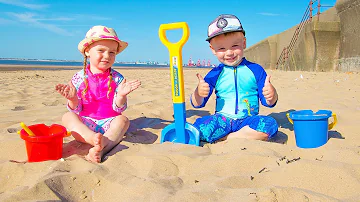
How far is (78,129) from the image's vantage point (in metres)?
2.16

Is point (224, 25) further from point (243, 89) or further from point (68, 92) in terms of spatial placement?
point (68, 92)

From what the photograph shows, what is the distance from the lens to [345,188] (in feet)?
4.37

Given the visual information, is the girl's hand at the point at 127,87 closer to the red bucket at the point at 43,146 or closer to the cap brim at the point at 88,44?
the cap brim at the point at 88,44

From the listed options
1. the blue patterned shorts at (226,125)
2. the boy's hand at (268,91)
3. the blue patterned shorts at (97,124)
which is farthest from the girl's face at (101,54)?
the boy's hand at (268,91)

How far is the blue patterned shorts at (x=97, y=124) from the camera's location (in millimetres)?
2391

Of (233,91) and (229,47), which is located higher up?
(229,47)

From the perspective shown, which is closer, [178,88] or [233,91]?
[178,88]

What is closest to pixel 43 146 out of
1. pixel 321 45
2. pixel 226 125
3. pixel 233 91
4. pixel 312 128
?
pixel 226 125

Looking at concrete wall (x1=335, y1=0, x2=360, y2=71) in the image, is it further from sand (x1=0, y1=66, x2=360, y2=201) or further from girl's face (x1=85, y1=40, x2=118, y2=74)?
girl's face (x1=85, y1=40, x2=118, y2=74)

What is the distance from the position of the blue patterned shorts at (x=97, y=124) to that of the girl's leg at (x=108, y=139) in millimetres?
116

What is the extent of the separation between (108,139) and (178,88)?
1.93 feet

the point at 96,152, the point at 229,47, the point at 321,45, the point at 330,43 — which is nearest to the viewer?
the point at 96,152

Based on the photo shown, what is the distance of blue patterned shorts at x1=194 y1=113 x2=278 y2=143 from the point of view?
2.22 meters

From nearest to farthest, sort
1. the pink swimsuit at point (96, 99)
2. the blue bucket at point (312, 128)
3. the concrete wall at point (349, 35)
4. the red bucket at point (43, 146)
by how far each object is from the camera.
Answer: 1. the red bucket at point (43, 146)
2. the blue bucket at point (312, 128)
3. the pink swimsuit at point (96, 99)
4. the concrete wall at point (349, 35)
